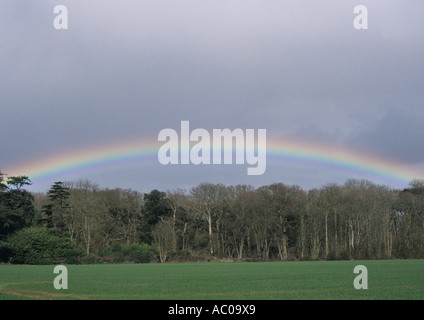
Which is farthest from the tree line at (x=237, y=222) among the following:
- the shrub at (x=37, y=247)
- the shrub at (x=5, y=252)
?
the shrub at (x=5, y=252)

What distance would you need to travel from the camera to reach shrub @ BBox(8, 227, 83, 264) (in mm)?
81312

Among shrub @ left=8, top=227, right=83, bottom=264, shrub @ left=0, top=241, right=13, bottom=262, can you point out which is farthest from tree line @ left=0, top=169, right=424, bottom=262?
shrub @ left=0, top=241, right=13, bottom=262

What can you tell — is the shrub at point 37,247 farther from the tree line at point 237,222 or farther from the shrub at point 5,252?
the tree line at point 237,222

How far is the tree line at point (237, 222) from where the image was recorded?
95062 mm

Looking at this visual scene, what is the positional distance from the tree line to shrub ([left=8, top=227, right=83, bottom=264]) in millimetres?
6591

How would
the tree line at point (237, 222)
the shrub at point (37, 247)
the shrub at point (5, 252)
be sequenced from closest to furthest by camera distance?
1. the shrub at point (5, 252)
2. the shrub at point (37, 247)
3. the tree line at point (237, 222)

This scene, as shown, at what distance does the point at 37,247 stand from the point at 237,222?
3957 cm

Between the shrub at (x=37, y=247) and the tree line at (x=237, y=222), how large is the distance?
21.6 feet

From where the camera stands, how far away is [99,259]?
8994 centimetres

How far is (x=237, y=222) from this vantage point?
10188 centimetres

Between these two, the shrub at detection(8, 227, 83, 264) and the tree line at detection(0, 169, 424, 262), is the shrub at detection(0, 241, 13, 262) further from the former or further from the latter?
the tree line at detection(0, 169, 424, 262)
